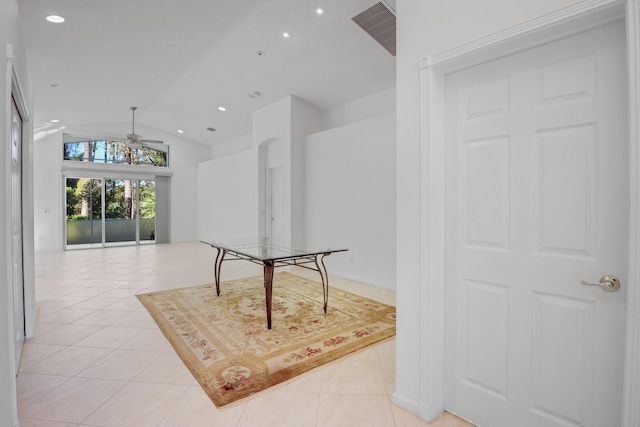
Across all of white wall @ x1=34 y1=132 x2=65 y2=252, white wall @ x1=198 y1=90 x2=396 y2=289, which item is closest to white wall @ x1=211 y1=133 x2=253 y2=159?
white wall @ x1=198 y1=90 x2=396 y2=289

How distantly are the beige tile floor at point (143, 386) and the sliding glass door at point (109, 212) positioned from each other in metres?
5.89

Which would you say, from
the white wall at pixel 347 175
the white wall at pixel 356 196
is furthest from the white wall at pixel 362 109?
the white wall at pixel 356 196

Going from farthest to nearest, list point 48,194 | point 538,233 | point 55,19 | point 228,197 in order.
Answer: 1. point 228,197
2. point 48,194
3. point 55,19
4. point 538,233

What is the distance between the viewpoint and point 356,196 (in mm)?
5109

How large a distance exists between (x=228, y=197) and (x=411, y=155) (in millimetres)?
7414

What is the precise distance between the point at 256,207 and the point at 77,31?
13.3 ft

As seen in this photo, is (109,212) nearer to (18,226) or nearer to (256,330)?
(18,226)

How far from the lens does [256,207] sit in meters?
7.06

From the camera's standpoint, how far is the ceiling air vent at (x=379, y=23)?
3.60 m

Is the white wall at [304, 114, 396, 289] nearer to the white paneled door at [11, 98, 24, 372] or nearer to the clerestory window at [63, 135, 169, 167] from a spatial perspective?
the white paneled door at [11, 98, 24, 372]

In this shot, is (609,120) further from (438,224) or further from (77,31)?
(77,31)

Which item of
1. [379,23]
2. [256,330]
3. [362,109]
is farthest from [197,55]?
[256,330]

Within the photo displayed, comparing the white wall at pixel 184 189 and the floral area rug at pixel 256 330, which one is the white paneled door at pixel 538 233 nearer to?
the floral area rug at pixel 256 330

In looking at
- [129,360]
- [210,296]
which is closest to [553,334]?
[129,360]
